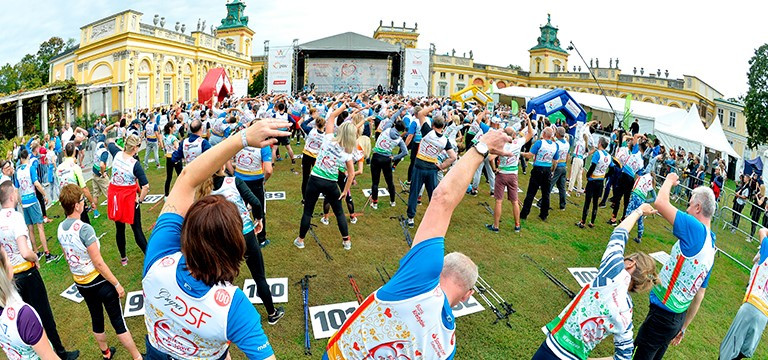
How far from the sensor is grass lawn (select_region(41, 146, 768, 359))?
16.2ft

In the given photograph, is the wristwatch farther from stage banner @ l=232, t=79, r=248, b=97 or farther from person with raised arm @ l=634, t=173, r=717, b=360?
stage banner @ l=232, t=79, r=248, b=97

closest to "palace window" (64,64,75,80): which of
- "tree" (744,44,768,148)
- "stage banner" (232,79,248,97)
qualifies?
"stage banner" (232,79,248,97)

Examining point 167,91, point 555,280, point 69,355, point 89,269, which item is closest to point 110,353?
point 69,355

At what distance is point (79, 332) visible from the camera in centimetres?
487

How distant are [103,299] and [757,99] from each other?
51371 mm

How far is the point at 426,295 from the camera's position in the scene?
6.28 ft

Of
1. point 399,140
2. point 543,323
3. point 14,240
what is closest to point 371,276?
point 543,323

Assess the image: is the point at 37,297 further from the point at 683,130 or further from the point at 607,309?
the point at 683,130

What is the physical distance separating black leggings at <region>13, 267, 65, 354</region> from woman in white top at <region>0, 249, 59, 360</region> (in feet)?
6.11

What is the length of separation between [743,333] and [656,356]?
2.88ft

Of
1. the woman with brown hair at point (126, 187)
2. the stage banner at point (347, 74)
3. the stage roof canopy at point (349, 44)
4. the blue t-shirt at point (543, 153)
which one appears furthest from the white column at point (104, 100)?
the blue t-shirt at point (543, 153)

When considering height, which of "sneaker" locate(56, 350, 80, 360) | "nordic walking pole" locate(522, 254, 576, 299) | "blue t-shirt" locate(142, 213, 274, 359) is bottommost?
"sneaker" locate(56, 350, 80, 360)

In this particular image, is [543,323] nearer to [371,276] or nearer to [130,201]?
[371,276]

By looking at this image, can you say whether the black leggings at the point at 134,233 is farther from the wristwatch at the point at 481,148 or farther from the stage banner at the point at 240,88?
the stage banner at the point at 240,88
